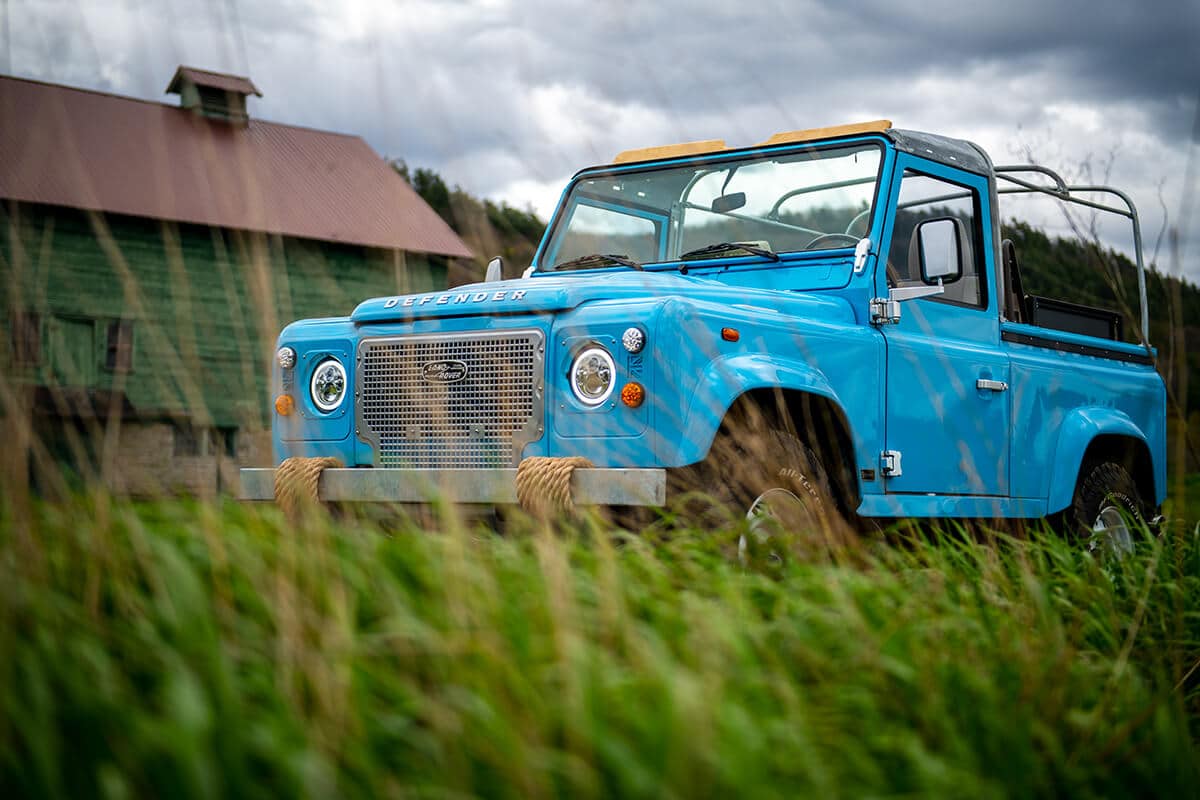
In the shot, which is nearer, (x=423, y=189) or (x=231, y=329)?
(x=231, y=329)

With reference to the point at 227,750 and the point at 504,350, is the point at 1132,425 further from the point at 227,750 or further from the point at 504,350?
the point at 227,750

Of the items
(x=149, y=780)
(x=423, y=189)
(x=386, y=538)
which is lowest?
(x=149, y=780)

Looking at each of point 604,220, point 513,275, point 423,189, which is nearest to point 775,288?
point 604,220

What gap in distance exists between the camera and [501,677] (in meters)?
2.15

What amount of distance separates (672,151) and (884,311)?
1483 mm

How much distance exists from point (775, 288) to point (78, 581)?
3.40 meters

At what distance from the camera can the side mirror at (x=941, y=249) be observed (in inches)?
202

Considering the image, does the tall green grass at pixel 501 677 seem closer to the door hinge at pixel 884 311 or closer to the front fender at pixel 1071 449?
the door hinge at pixel 884 311

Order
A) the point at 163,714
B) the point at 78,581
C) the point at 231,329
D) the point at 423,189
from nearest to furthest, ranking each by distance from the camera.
Answer: the point at 163,714, the point at 78,581, the point at 231,329, the point at 423,189

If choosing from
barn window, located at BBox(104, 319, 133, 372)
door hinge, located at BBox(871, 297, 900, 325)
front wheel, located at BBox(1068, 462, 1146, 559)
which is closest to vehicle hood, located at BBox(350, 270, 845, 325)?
door hinge, located at BBox(871, 297, 900, 325)

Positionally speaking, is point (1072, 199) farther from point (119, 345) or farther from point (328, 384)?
point (119, 345)

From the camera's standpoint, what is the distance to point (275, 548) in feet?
8.59

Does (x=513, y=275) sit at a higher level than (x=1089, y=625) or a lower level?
higher

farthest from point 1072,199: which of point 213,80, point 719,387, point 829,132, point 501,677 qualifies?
point 213,80
